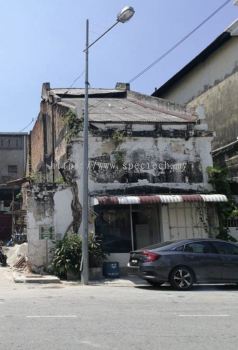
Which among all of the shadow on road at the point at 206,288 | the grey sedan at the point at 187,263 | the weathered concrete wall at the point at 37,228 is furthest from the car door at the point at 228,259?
the weathered concrete wall at the point at 37,228

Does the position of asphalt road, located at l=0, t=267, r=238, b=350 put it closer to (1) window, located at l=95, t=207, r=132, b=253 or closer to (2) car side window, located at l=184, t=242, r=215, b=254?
(2) car side window, located at l=184, t=242, r=215, b=254

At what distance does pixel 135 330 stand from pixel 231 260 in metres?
8.51

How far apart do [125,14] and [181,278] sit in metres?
8.32

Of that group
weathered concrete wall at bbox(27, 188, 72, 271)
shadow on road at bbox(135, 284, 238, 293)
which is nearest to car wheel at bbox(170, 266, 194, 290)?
shadow on road at bbox(135, 284, 238, 293)

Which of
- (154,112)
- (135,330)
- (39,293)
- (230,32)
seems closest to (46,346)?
(135,330)

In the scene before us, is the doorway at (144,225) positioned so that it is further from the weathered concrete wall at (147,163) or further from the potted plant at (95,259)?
the potted plant at (95,259)

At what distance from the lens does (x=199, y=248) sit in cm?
1666

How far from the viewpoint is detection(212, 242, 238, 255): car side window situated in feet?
55.3

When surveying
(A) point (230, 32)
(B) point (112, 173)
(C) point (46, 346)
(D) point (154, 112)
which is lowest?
(C) point (46, 346)

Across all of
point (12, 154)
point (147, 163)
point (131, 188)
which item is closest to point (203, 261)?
point (131, 188)

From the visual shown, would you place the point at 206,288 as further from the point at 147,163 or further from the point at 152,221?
the point at 147,163

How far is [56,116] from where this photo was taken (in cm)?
2792

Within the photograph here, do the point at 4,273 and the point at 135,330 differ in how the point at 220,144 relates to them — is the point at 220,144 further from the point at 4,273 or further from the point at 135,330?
the point at 135,330

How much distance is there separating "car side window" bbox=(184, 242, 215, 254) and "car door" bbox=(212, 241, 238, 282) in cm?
22
